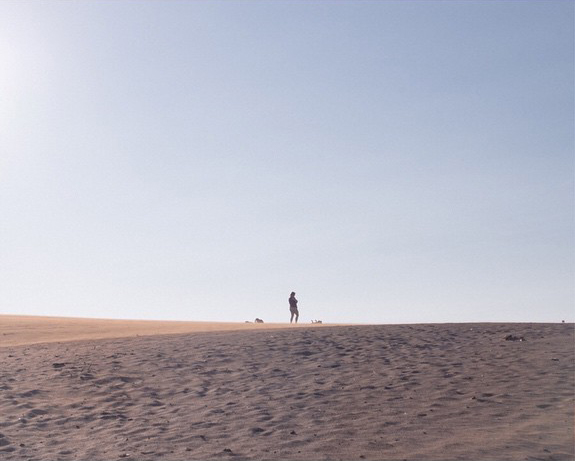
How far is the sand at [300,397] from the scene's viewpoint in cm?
1235

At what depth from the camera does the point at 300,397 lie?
15570mm

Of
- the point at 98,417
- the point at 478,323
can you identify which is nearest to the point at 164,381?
the point at 98,417

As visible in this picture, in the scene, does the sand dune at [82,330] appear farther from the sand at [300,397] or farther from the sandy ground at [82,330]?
the sand at [300,397]

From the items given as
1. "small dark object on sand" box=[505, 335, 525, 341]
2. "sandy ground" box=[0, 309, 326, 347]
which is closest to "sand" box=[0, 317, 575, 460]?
"small dark object on sand" box=[505, 335, 525, 341]

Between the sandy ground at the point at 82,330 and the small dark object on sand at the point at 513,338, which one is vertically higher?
the sandy ground at the point at 82,330

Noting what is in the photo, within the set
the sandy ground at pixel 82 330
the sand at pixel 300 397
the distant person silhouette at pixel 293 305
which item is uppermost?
the distant person silhouette at pixel 293 305

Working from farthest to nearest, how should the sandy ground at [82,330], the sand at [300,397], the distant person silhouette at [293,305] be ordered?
the distant person silhouette at [293,305] → the sandy ground at [82,330] → the sand at [300,397]

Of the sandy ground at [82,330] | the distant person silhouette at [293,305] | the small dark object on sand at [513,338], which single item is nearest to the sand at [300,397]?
the small dark object on sand at [513,338]

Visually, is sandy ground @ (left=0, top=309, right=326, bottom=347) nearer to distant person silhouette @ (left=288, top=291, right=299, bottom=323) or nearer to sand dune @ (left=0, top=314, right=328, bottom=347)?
sand dune @ (left=0, top=314, right=328, bottom=347)

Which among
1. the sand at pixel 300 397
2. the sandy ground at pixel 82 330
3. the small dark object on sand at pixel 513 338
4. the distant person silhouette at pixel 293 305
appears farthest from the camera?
the distant person silhouette at pixel 293 305

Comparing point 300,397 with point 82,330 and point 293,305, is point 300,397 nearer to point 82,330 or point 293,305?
point 293,305

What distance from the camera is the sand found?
12352mm

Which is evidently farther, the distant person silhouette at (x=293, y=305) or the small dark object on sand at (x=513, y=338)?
the distant person silhouette at (x=293, y=305)

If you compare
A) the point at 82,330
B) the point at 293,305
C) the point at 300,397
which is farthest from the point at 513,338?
the point at 82,330
